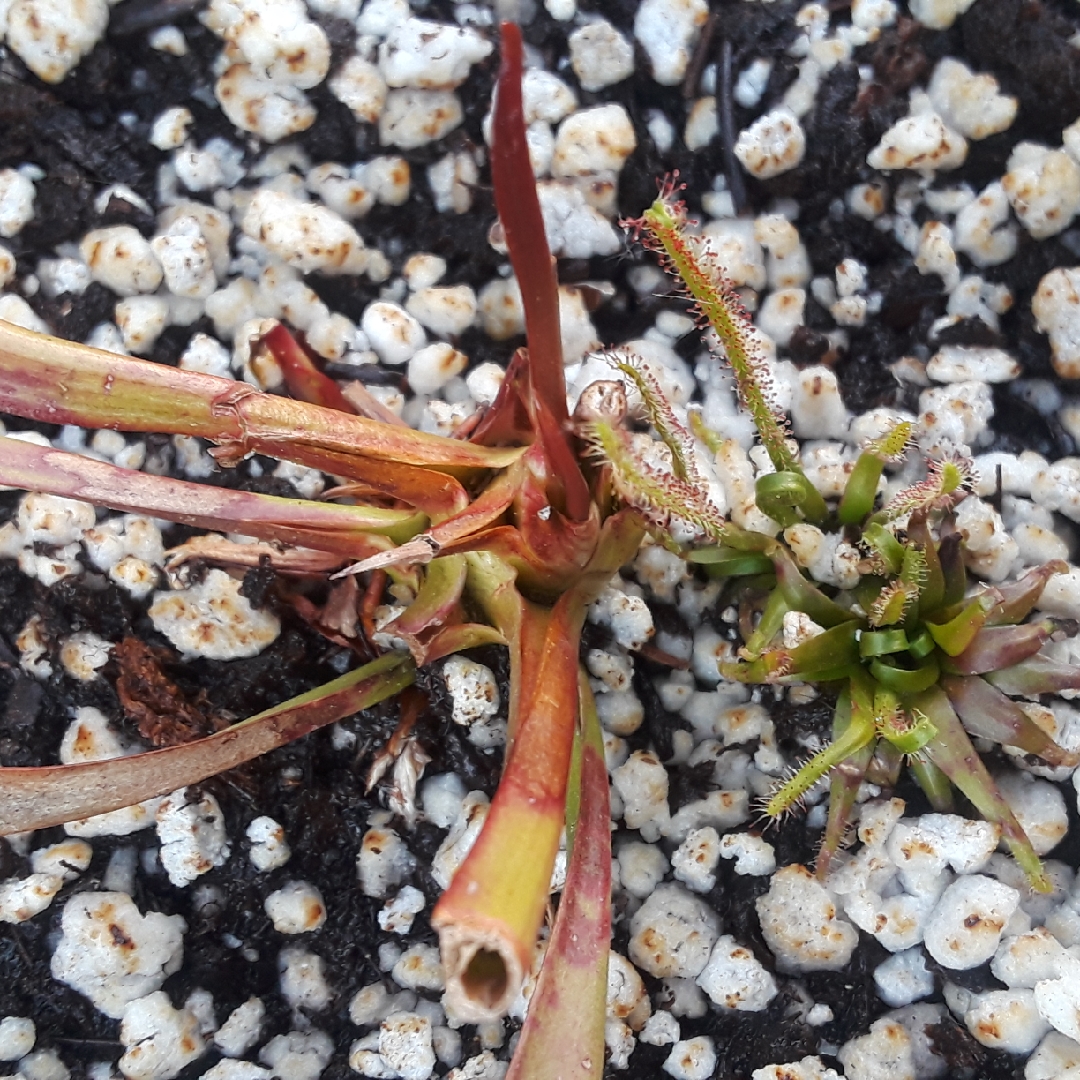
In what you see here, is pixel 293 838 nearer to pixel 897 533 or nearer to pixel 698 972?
pixel 698 972

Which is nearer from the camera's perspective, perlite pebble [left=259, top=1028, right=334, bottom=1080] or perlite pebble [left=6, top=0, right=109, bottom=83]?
perlite pebble [left=259, top=1028, right=334, bottom=1080]

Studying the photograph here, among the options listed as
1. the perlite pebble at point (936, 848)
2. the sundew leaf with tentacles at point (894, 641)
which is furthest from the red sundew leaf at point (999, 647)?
the perlite pebble at point (936, 848)

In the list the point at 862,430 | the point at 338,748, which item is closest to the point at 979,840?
the point at 862,430

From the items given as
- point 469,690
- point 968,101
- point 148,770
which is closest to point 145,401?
point 148,770

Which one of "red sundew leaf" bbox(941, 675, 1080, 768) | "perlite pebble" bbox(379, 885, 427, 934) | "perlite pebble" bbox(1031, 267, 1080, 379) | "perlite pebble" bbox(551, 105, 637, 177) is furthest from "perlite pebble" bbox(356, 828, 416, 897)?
"perlite pebble" bbox(1031, 267, 1080, 379)

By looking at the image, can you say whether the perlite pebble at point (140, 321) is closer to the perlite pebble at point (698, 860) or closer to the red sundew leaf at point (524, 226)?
the red sundew leaf at point (524, 226)

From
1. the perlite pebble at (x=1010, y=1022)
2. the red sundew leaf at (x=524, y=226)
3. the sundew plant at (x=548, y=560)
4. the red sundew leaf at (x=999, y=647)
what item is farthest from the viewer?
the perlite pebble at (x=1010, y=1022)

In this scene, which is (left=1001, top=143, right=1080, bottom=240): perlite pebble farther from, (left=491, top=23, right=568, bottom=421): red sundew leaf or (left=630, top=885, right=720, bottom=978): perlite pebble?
(left=630, top=885, right=720, bottom=978): perlite pebble
